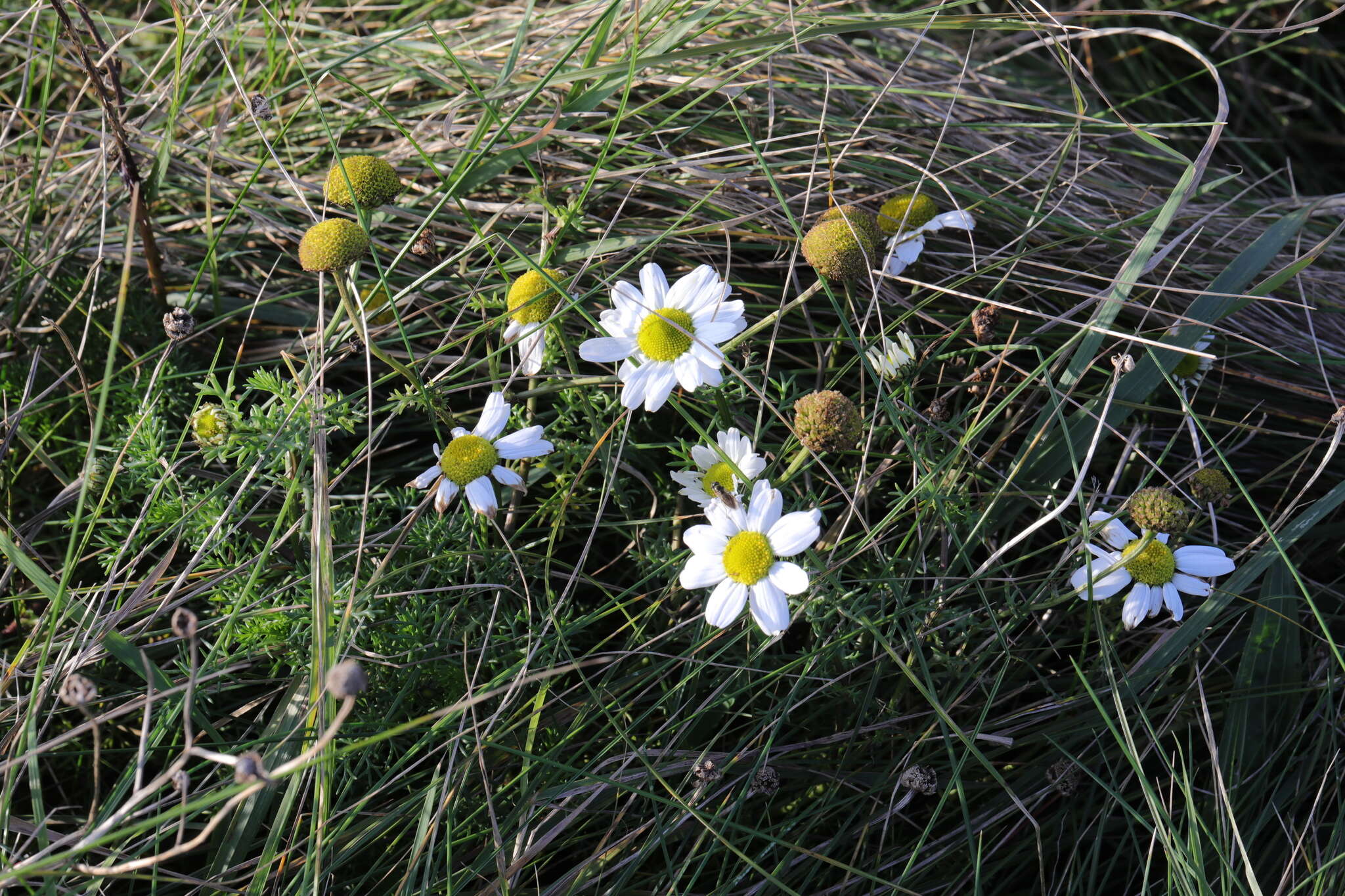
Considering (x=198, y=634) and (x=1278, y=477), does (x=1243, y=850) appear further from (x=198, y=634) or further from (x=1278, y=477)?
(x=198, y=634)

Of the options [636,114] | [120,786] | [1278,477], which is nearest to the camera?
[120,786]

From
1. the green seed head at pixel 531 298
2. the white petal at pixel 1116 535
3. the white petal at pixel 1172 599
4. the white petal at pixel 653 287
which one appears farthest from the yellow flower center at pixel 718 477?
the white petal at pixel 1172 599

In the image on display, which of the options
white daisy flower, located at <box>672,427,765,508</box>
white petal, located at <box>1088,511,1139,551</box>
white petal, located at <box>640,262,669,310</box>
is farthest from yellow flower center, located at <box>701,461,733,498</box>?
white petal, located at <box>1088,511,1139,551</box>

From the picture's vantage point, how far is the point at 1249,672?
1.57 m

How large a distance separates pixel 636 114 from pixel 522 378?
2.47 ft

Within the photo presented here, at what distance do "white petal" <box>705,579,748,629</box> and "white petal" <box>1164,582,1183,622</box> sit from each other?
0.69 metres

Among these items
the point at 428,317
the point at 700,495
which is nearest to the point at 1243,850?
the point at 700,495

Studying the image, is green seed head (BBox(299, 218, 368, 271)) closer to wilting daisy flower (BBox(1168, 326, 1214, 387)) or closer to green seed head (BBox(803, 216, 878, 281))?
green seed head (BBox(803, 216, 878, 281))

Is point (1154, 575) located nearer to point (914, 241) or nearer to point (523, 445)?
point (914, 241)

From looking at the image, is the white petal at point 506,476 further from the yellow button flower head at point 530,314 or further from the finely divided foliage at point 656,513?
the yellow button flower head at point 530,314

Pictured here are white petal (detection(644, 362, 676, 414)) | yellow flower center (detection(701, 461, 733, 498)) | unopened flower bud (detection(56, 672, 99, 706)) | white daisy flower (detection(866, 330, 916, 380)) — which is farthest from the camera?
white daisy flower (detection(866, 330, 916, 380))

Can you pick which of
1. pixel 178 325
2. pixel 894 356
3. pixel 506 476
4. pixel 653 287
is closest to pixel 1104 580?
pixel 894 356

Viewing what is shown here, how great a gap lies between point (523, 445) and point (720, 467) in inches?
11.9

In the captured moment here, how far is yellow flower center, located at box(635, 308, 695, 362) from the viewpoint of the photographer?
131cm
